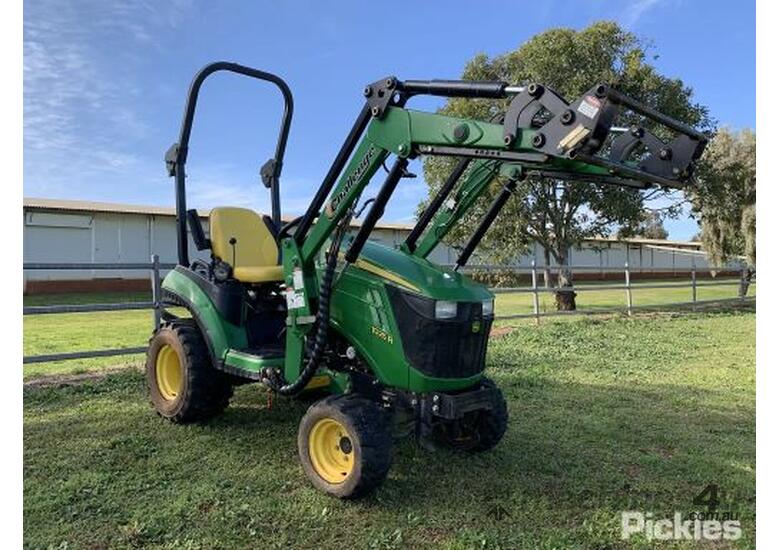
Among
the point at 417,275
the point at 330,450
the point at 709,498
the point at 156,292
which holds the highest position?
the point at 417,275

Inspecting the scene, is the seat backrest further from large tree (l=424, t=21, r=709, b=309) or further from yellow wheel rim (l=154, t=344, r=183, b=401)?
large tree (l=424, t=21, r=709, b=309)

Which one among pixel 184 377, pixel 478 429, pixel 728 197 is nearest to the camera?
pixel 478 429

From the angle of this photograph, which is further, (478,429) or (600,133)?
(478,429)

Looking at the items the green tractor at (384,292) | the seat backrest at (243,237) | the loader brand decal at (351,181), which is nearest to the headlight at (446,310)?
the green tractor at (384,292)

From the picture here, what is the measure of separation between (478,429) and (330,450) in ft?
3.70

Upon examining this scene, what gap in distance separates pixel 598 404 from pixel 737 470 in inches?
71.7

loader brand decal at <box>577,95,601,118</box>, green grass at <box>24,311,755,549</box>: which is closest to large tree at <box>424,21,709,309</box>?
green grass at <box>24,311,755,549</box>

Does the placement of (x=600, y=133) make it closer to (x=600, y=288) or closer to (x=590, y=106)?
(x=590, y=106)

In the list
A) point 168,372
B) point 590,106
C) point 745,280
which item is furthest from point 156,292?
point 745,280

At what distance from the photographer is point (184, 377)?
→ 4.98m

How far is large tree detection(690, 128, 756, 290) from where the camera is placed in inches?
659

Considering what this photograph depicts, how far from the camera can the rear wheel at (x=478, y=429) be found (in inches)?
175

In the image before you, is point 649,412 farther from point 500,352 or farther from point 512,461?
point 500,352

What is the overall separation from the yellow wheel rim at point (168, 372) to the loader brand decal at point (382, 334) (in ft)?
7.09
